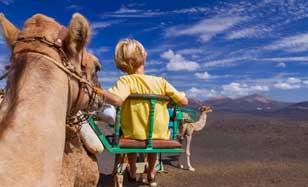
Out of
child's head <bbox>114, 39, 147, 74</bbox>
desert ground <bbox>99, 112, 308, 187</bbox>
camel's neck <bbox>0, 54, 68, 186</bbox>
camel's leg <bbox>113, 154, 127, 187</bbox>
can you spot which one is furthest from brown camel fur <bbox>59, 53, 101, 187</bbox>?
desert ground <bbox>99, 112, 308, 187</bbox>

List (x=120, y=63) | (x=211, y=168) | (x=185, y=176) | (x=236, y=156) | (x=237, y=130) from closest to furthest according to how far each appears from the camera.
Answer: (x=120, y=63) → (x=185, y=176) → (x=211, y=168) → (x=236, y=156) → (x=237, y=130)

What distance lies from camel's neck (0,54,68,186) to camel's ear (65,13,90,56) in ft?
0.54

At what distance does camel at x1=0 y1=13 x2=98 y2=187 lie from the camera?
6.61ft

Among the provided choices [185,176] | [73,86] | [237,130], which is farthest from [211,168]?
[237,130]

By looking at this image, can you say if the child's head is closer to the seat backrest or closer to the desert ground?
the seat backrest

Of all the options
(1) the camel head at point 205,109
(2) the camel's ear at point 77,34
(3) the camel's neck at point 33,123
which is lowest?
(3) the camel's neck at point 33,123

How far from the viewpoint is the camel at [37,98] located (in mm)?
2016

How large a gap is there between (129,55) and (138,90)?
474 millimetres

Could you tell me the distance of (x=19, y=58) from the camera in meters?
2.29

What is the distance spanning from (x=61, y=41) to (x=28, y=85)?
0.32 meters

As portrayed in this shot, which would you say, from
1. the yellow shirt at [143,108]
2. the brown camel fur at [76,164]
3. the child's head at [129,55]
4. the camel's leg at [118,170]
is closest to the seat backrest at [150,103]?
the yellow shirt at [143,108]

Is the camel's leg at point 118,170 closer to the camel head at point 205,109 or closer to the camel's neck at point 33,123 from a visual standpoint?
the camel's neck at point 33,123

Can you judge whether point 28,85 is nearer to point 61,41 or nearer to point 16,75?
point 16,75

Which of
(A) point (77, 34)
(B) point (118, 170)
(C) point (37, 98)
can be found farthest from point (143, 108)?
(C) point (37, 98)
